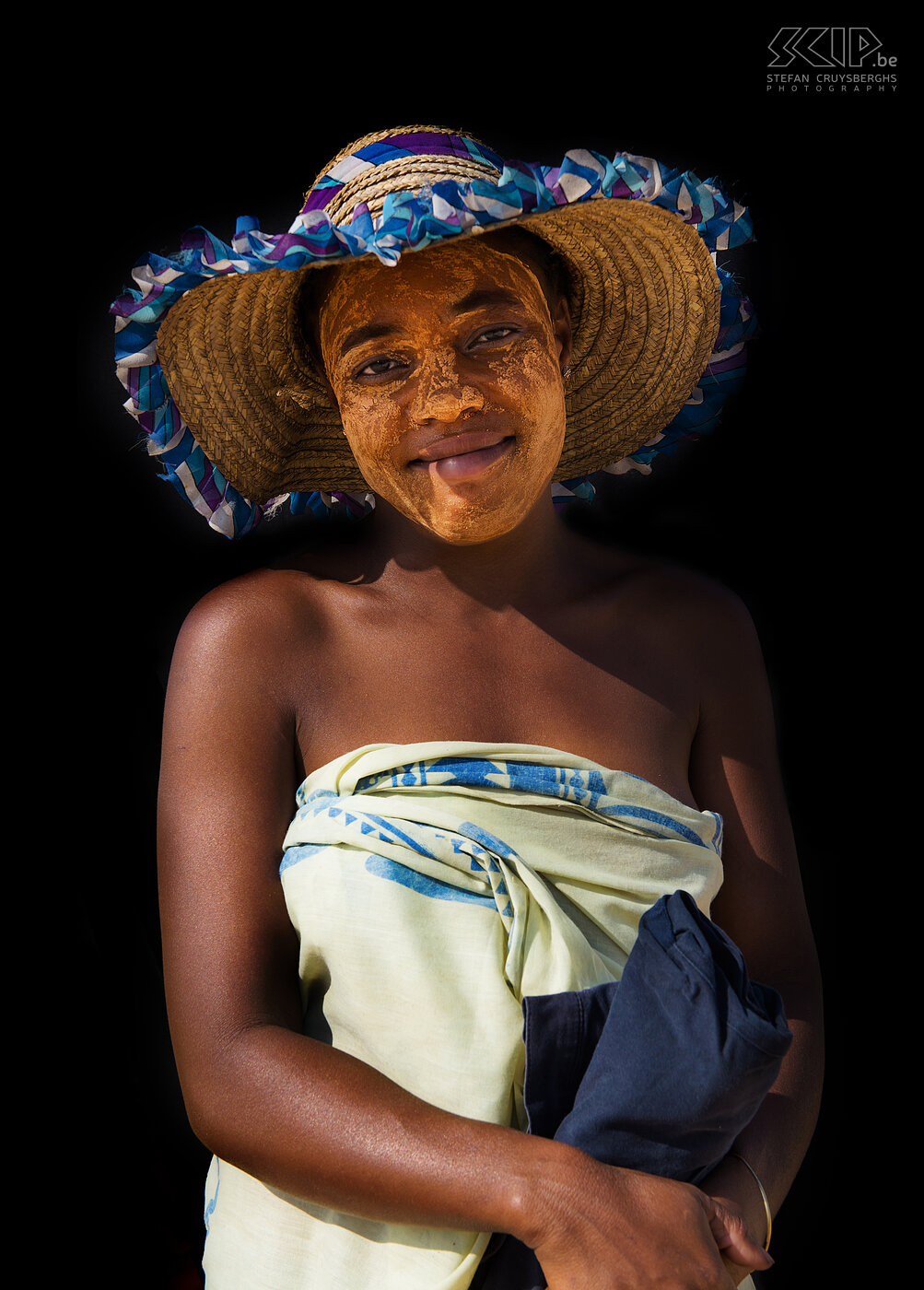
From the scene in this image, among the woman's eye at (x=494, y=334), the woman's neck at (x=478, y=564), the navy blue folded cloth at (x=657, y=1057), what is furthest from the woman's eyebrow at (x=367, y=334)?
the navy blue folded cloth at (x=657, y=1057)

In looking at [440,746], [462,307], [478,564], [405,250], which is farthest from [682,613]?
[405,250]

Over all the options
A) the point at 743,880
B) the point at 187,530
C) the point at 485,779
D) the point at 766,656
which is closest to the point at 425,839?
the point at 485,779

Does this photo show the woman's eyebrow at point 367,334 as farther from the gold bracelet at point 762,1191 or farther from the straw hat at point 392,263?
the gold bracelet at point 762,1191

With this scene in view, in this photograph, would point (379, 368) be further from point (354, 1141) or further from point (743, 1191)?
point (743, 1191)

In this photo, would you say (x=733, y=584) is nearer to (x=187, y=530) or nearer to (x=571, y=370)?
(x=571, y=370)

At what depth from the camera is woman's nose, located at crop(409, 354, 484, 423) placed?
1695 mm

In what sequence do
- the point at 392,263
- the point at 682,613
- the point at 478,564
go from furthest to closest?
the point at 682,613
the point at 478,564
the point at 392,263

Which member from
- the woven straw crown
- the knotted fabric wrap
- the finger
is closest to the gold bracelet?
the finger

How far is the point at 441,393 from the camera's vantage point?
170 cm

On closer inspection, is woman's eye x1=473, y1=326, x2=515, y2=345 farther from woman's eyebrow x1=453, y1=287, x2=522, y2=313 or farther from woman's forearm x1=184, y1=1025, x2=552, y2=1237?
woman's forearm x1=184, y1=1025, x2=552, y2=1237

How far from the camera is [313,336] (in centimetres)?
198

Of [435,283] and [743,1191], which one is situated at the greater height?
[435,283]

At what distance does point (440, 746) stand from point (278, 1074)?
0.46 meters

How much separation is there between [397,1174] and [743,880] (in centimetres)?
74
